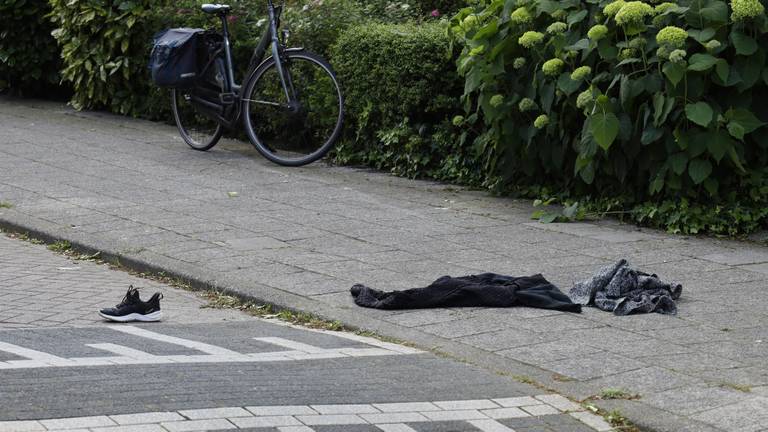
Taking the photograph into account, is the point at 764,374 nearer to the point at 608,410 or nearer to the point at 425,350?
the point at 608,410

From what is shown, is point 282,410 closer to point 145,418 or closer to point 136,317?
point 145,418

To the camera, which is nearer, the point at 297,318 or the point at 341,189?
the point at 297,318

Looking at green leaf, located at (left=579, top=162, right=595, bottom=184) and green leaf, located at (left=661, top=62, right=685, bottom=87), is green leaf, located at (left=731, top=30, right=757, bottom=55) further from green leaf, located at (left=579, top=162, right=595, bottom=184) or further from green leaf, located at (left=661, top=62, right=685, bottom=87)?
green leaf, located at (left=579, top=162, right=595, bottom=184)

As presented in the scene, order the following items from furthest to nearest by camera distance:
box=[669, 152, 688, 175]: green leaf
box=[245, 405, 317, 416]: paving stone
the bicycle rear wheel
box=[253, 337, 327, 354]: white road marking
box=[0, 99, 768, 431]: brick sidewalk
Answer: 1. the bicycle rear wheel
2. box=[669, 152, 688, 175]: green leaf
3. box=[253, 337, 327, 354]: white road marking
4. box=[0, 99, 768, 431]: brick sidewalk
5. box=[245, 405, 317, 416]: paving stone

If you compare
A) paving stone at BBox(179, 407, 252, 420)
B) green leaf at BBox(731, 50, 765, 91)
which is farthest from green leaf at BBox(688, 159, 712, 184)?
paving stone at BBox(179, 407, 252, 420)

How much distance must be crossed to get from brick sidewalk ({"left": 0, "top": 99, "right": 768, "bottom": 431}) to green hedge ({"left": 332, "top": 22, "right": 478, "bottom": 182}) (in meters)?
0.31

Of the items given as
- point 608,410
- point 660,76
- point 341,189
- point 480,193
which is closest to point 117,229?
point 341,189

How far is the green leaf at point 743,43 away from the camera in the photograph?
902cm

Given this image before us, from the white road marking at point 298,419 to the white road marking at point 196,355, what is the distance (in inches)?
34.4

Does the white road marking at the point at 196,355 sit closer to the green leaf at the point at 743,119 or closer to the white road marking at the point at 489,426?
the white road marking at the point at 489,426

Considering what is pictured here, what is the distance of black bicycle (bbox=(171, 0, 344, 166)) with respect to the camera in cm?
1203

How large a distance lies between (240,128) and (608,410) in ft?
28.1

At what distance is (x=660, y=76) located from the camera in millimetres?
9273

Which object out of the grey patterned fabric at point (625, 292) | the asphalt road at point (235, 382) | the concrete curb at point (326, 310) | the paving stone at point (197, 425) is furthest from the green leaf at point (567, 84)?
the paving stone at point (197, 425)
